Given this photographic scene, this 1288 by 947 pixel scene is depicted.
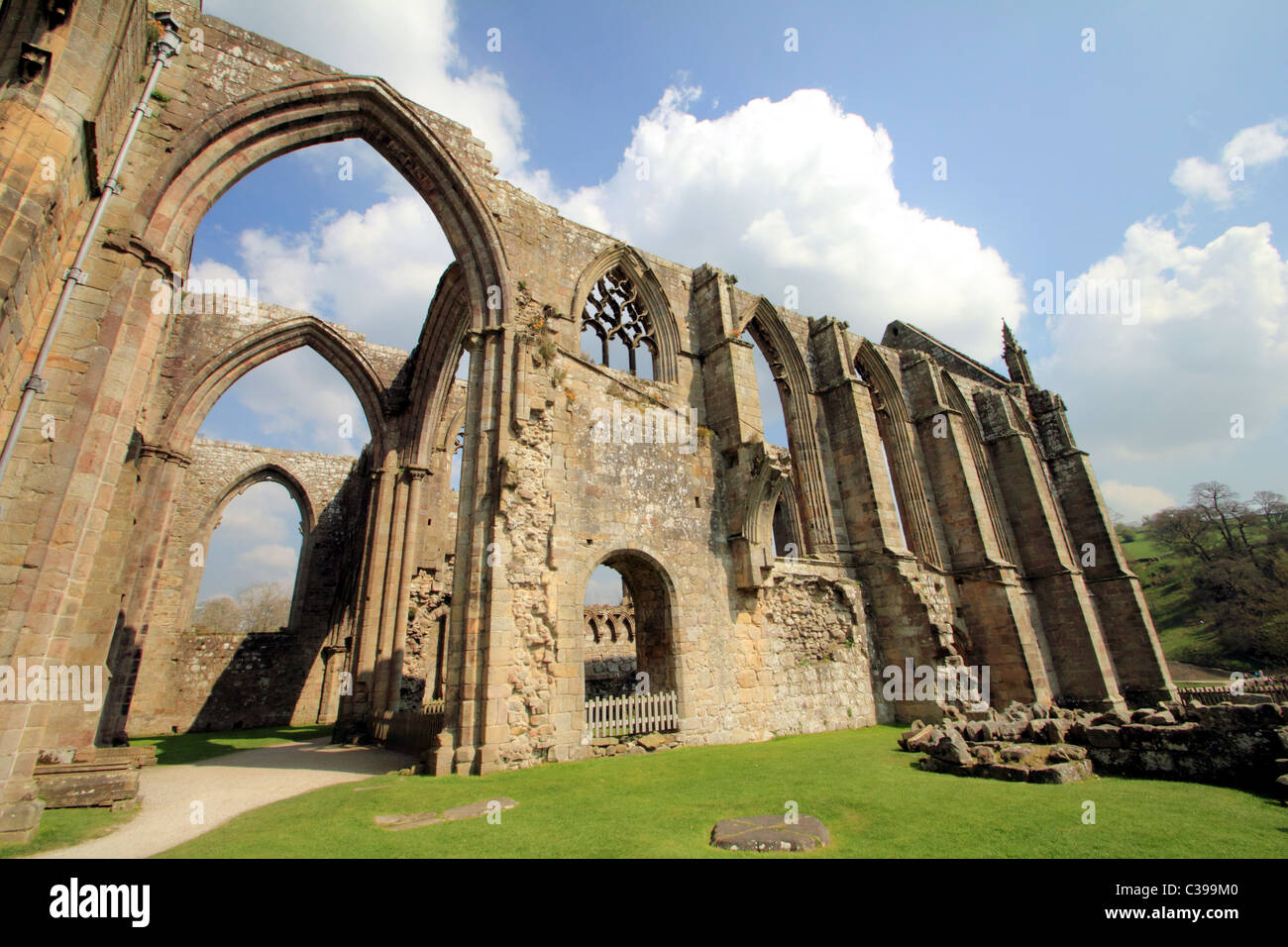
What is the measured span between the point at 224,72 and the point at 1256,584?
45.2m

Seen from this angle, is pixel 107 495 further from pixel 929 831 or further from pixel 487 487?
pixel 929 831

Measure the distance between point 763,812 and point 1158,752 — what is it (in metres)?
4.39

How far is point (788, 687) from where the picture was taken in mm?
11305

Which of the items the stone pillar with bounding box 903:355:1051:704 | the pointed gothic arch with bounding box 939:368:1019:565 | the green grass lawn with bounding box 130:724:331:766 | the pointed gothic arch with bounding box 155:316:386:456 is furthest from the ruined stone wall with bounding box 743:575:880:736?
the pointed gothic arch with bounding box 155:316:386:456

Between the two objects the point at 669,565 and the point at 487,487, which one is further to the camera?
the point at 669,565

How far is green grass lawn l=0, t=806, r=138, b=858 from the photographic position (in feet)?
14.1

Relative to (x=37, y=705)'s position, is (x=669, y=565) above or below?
above

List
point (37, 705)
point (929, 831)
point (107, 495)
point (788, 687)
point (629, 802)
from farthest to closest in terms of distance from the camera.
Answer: point (788, 687) → point (107, 495) → point (629, 802) → point (37, 705) → point (929, 831)

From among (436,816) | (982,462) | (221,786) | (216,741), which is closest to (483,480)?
(436,816)

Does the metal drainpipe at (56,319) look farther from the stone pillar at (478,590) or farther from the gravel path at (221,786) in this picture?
the stone pillar at (478,590)

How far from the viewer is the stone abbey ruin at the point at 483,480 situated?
5.54 metres

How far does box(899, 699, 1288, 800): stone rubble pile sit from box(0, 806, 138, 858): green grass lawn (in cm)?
831

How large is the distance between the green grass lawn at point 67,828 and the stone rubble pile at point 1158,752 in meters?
8.31

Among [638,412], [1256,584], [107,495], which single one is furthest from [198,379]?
[1256,584]
